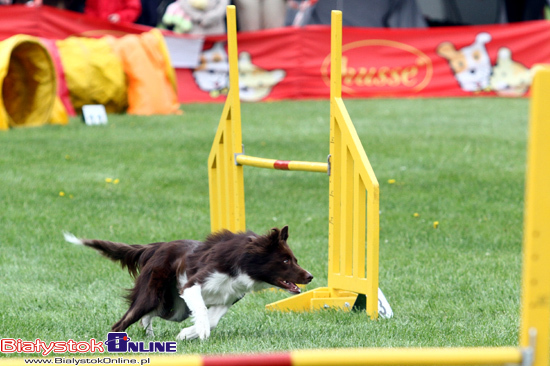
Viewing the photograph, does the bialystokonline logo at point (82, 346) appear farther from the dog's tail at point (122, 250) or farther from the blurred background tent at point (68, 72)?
the blurred background tent at point (68, 72)

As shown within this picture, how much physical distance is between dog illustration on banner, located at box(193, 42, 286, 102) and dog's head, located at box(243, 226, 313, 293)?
1360cm

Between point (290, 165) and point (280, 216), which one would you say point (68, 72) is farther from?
point (290, 165)

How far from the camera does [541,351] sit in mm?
2092

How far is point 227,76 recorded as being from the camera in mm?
17766

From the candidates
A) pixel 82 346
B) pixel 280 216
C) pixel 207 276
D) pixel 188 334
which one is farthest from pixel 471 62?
pixel 82 346

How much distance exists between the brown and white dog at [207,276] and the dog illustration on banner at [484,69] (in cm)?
1487

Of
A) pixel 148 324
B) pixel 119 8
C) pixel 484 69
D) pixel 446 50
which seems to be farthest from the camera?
pixel 484 69

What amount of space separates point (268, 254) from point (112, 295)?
5.42ft

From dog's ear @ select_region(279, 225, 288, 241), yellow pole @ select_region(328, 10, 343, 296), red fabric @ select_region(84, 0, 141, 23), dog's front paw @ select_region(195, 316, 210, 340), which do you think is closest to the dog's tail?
dog's front paw @ select_region(195, 316, 210, 340)

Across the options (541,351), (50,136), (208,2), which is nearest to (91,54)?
(50,136)

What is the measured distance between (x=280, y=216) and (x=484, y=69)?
39.3ft

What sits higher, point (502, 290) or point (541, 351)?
point (541, 351)

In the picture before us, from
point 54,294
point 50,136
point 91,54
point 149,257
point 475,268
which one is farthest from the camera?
point 91,54

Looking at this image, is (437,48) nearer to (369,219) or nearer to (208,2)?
(208,2)
